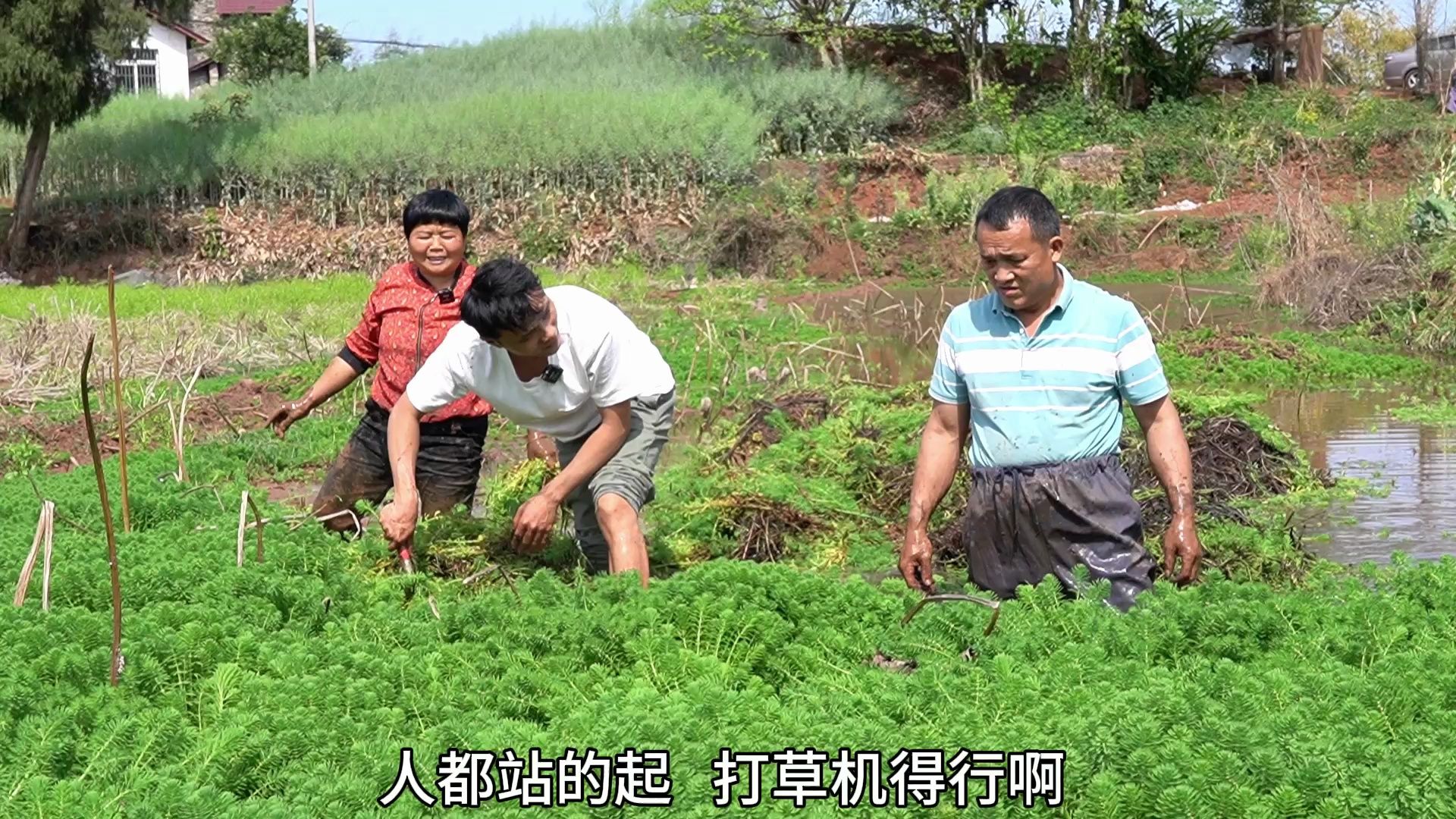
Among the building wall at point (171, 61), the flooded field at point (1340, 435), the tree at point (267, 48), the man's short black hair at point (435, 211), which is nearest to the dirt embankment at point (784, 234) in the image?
the flooded field at point (1340, 435)

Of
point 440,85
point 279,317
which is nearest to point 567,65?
point 440,85

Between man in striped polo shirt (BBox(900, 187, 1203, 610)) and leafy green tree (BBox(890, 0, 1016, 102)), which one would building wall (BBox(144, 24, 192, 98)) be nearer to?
leafy green tree (BBox(890, 0, 1016, 102))

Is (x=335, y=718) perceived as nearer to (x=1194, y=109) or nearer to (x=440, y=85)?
(x=1194, y=109)

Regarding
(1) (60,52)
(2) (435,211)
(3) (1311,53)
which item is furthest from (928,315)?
(3) (1311,53)

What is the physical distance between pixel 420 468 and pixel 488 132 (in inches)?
803

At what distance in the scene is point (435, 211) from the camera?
6.73 m

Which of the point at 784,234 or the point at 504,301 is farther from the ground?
the point at 504,301

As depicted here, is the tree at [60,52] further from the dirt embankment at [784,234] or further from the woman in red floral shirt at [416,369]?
the woman in red floral shirt at [416,369]

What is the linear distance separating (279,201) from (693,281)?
8.76 meters

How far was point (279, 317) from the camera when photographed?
1630 cm

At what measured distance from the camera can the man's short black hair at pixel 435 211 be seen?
265 inches

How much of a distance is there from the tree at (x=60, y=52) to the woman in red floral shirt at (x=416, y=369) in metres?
19.3

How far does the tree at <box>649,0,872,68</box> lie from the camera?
101 ft

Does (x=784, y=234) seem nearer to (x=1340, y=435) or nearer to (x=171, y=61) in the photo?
(x=1340, y=435)
